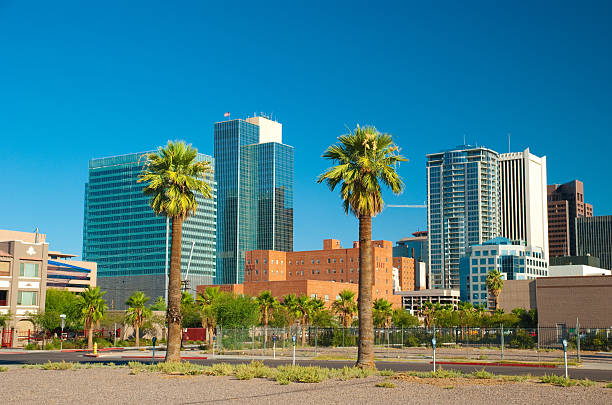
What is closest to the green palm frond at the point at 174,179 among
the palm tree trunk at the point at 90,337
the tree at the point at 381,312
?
the palm tree trunk at the point at 90,337

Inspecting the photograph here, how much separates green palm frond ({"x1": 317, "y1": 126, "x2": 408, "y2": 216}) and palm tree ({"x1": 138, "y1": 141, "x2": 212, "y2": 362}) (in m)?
8.63

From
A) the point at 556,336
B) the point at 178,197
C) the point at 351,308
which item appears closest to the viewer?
the point at 178,197

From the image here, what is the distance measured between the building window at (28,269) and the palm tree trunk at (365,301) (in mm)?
58511

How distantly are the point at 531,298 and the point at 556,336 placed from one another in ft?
189

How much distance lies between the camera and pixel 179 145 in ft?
136

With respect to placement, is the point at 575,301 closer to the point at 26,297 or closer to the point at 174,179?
the point at 174,179

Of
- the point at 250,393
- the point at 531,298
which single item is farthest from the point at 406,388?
the point at 531,298

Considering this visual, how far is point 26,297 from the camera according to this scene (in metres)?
82.5

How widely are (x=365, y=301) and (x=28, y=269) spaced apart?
60.0m

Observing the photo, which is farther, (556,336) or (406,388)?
(556,336)

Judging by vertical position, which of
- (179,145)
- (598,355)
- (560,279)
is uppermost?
(179,145)

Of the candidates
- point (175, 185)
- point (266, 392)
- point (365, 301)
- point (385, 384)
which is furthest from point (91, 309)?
point (385, 384)

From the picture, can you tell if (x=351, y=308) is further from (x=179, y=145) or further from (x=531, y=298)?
(x=179, y=145)

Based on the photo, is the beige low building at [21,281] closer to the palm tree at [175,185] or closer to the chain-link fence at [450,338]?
the chain-link fence at [450,338]
